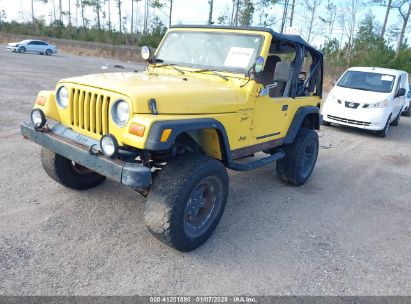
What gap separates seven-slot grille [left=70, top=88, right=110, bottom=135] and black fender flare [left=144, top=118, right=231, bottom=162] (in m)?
0.57

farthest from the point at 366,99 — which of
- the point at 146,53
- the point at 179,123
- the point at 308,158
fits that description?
the point at 179,123

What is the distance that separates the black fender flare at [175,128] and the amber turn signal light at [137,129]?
0.08 metres

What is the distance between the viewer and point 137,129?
2877mm

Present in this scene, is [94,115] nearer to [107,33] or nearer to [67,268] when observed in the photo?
[67,268]

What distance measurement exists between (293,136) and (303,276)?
2.27 m

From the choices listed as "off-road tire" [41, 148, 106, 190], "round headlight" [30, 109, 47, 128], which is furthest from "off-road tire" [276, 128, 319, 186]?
"round headlight" [30, 109, 47, 128]

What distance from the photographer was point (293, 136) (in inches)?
199

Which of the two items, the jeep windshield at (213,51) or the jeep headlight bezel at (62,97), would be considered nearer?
the jeep headlight bezel at (62,97)

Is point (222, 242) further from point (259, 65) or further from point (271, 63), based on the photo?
point (271, 63)

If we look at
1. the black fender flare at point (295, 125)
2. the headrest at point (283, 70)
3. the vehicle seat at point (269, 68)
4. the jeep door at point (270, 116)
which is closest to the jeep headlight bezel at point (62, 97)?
the jeep door at point (270, 116)

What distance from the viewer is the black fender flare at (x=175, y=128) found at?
111 inches

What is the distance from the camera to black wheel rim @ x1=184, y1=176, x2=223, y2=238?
3377 mm

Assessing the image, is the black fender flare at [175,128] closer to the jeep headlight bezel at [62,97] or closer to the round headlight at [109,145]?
the round headlight at [109,145]

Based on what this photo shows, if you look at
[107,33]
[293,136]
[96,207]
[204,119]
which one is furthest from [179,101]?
[107,33]
